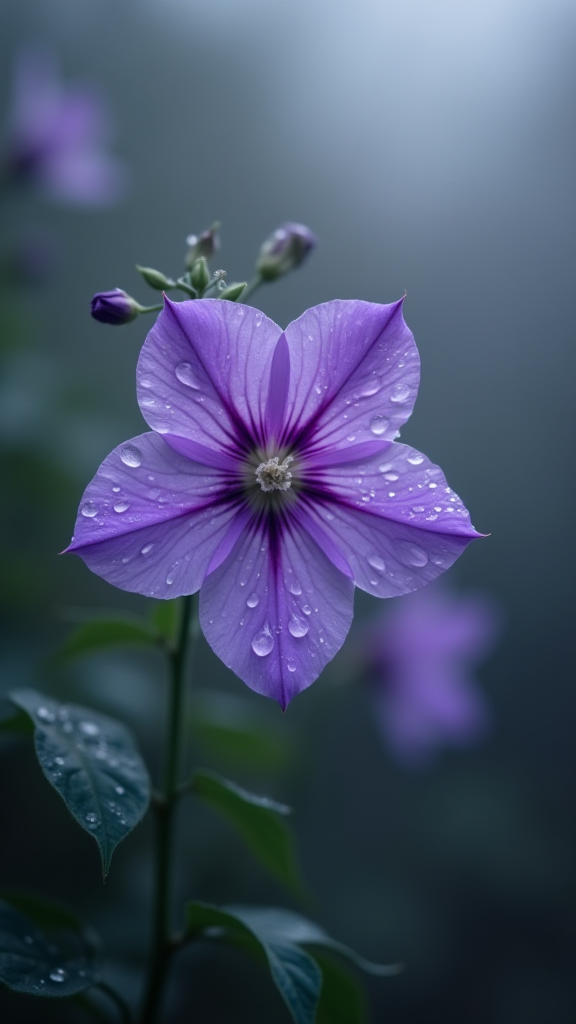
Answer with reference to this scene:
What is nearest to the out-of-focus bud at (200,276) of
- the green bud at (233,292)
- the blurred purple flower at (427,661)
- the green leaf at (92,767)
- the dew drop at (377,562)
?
the green bud at (233,292)

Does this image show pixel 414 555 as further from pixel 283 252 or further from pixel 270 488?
pixel 283 252

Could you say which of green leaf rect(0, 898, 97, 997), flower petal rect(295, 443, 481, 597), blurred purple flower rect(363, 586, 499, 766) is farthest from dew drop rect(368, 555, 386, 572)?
blurred purple flower rect(363, 586, 499, 766)

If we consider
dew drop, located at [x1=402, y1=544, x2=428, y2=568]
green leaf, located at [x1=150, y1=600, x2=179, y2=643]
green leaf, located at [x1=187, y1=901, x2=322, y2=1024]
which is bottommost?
green leaf, located at [x1=187, y1=901, x2=322, y2=1024]

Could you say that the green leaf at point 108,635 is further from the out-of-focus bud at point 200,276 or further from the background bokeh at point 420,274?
the background bokeh at point 420,274

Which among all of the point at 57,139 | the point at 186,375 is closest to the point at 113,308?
the point at 186,375

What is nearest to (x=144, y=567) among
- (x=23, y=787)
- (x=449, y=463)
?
(x=23, y=787)

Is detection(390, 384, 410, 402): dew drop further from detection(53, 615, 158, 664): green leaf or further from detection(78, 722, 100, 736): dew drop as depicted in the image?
detection(78, 722, 100, 736): dew drop
